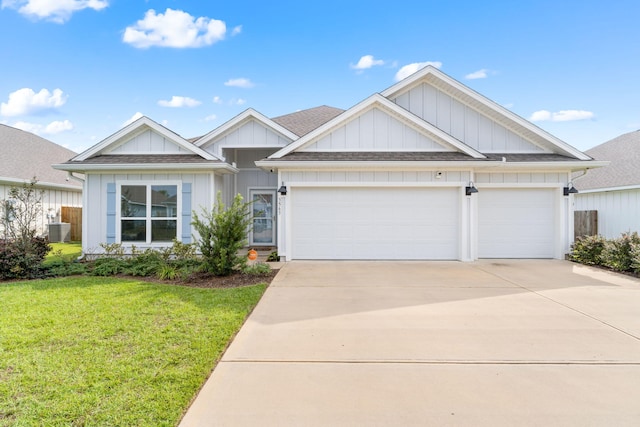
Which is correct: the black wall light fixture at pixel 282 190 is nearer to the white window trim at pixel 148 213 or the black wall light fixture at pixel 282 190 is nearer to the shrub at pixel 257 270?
the shrub at pixel 257 270

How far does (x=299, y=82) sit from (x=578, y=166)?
49.4ft

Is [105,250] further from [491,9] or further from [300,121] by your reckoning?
[491,9]

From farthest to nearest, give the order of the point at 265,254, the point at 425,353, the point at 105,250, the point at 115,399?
the point at 265,254, the point at 105,250, the point at 425,353, the point at 115,399

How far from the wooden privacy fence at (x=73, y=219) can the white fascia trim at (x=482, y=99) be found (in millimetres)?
16536

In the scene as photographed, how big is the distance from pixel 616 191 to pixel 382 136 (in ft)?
34.5

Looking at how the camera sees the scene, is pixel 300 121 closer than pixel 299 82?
Yes

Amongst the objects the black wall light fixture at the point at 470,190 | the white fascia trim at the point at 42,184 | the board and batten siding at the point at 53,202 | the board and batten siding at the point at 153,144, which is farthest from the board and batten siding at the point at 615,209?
the board and batten siding at the point at 53,202

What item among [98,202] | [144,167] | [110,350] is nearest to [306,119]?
[144,167]

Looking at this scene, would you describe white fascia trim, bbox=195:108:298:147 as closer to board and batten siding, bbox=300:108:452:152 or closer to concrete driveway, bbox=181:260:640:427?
board and batten siding, bbox=300:108:452:152

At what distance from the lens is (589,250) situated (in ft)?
33.6

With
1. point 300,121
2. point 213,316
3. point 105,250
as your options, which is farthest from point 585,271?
point 105,250

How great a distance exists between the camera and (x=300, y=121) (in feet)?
53.2

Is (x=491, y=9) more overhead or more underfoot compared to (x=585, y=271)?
more overhead

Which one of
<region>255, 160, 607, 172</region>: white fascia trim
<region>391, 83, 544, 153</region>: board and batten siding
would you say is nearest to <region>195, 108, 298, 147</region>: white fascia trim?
<region>255, 160, 607, 172</region>: white fascia trim
